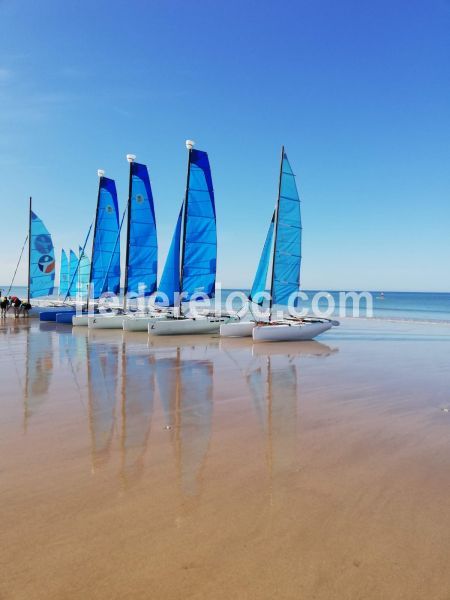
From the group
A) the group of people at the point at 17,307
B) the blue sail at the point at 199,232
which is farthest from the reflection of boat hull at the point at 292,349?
the group of people at the point at 17,307

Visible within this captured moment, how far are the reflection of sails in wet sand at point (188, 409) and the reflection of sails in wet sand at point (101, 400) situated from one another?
89 centimetres

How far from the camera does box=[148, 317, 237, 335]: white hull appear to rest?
18609 mm

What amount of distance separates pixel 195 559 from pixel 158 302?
18832 mm

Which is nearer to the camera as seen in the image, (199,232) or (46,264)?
(199,232)

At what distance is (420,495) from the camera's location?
4.13 meters

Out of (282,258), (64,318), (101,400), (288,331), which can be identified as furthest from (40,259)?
(101,400)

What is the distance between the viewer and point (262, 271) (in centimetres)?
1941

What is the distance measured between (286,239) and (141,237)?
8290mm

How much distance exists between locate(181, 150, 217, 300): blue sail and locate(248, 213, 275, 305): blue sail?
268 centimetres

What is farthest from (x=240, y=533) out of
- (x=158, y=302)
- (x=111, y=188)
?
(x=111, y=188)

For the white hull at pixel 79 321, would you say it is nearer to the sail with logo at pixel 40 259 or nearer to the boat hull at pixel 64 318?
the boat hull at pixel 64 318

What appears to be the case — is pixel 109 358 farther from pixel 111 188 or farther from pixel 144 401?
pixel 111 188

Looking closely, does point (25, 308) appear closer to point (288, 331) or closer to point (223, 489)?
point (288, 331)

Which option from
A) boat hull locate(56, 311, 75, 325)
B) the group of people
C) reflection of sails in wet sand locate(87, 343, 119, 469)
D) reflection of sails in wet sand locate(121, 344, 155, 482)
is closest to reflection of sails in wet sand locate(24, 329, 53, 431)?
reflection of sails in wet sand locate(87, 343, 119, 469)
